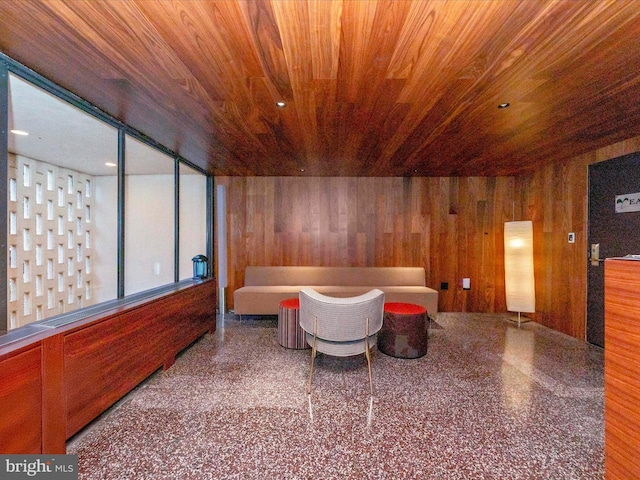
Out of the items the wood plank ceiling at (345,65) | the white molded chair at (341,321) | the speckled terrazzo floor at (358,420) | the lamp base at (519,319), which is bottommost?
the speckled terrazzo floor at (358,420)

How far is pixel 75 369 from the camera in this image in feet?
5.15

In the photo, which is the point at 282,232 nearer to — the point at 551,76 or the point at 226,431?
the point at 226,431

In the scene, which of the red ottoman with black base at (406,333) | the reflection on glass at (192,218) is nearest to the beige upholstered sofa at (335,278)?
the reflection on glass at (192,218)

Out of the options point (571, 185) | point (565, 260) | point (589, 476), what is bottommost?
point (589, 476)

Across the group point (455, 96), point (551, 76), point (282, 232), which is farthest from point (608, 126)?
point (282, 232)

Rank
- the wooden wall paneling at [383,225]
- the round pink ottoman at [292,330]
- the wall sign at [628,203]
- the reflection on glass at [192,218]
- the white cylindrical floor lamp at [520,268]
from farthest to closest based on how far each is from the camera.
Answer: the wooden wall paneling at [383,225], the reflection on glass at [192,218], the white cylindrical floor lamp at [520,268], the round pink ottoman at [292,330], the wall sign at [628,203]

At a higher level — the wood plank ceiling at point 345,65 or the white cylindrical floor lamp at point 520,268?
the wood plank ceiling at point 345,65

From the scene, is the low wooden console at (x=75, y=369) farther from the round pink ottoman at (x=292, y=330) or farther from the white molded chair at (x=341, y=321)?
the white molded chair at (x=341, y=321)

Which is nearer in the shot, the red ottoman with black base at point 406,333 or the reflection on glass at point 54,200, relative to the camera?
the reflection on glass at point 54,200

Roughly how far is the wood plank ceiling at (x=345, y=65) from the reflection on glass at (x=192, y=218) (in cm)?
160

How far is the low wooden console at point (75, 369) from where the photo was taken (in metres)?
1.25

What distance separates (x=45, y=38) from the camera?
4.34 feet

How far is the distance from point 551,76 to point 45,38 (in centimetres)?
283

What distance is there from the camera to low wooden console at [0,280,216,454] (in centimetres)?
125
